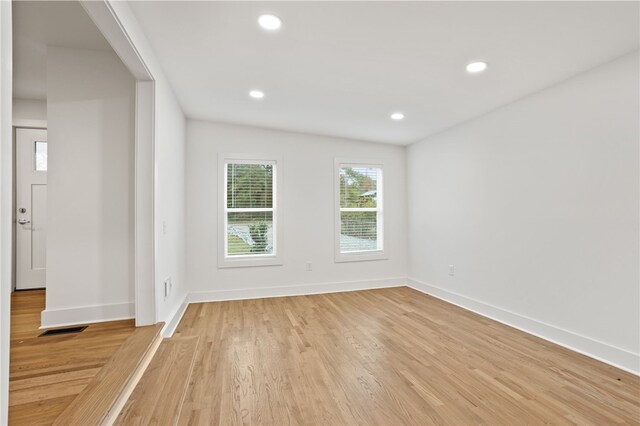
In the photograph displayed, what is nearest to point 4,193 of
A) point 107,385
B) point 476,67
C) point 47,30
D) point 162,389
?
point 107,385

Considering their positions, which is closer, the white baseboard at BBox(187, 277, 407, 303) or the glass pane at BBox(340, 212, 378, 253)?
the white baseboard at BBox(187, 277, 407, 303)

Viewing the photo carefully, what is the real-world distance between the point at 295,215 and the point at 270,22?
2.75 m

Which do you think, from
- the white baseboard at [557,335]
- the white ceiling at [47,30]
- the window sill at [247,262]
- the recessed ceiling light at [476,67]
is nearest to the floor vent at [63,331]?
the window sill at [247,262]

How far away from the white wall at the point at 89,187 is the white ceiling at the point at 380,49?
613mm

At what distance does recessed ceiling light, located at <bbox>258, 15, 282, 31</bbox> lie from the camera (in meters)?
1.88

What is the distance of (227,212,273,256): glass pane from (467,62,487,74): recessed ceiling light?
9.78 ft

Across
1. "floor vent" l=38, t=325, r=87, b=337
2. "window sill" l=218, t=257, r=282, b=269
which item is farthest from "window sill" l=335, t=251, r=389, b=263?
"floor vent" l=38, t=325, r=87, b=337

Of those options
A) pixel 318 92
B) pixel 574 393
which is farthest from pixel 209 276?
pixel 574 393

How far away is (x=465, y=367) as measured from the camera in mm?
2201

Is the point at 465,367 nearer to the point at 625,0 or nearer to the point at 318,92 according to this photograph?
the point at 625,0

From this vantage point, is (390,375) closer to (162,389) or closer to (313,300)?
(162,389)

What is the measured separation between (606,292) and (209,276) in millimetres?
4139

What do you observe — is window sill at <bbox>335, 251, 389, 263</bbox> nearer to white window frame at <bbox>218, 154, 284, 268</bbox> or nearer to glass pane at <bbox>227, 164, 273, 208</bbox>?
white window frame at <bbox>218, 154, 284, 268</bbox>

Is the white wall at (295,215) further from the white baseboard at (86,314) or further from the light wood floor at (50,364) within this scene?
the light wood floor at (50,364)
